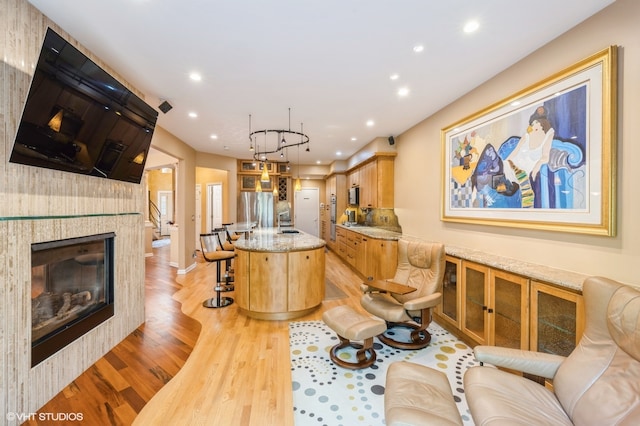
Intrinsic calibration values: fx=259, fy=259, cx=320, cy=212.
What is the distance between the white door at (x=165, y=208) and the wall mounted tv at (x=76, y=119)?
1060cm

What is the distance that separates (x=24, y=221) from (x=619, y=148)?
168 inches

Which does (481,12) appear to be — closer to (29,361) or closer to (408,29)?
(408,29)

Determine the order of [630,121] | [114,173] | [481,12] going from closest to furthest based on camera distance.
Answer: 1. [630,121]
2. [481,12]
3. [114,173]

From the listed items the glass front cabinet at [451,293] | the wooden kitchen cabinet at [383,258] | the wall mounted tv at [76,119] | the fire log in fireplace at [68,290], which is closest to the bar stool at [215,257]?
the fire log in fireplace at [68,290]

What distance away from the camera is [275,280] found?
3.45 metres

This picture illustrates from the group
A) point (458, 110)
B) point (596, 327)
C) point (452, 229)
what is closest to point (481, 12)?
point (458, 110)

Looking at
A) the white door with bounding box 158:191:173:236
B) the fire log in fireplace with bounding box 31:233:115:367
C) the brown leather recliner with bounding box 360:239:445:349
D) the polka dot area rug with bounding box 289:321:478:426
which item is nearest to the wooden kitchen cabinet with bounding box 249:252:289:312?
the polka dot area rug with bounding box 289:321:478:426

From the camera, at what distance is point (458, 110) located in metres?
3.47

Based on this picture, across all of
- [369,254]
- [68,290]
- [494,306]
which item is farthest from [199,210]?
[494,306]

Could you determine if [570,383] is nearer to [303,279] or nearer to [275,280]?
[303,279]

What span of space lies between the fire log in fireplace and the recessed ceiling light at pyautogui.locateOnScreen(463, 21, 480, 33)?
147 inches

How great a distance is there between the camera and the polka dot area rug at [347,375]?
74.1 inches

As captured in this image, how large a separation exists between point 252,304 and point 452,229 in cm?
294

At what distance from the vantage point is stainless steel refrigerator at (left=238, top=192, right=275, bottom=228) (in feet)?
26.1
